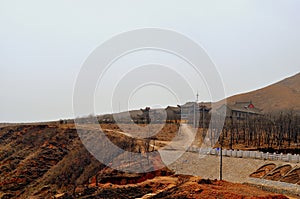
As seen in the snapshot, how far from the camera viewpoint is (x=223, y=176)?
25.4m

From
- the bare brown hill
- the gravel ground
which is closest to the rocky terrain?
the gravel ground

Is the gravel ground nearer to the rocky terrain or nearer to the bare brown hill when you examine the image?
the rocky terrain

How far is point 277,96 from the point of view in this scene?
316 ft

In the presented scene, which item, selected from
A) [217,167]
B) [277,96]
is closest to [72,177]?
[217,167]

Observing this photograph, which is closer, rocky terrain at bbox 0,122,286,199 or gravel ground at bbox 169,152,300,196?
rocky terrain at bbox 0,122,286,199

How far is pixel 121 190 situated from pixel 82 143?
15.8 metres

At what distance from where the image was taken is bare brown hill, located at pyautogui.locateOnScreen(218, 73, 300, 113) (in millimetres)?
85812

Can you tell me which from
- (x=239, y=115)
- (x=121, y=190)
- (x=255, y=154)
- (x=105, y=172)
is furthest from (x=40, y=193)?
(x=239, y=115)

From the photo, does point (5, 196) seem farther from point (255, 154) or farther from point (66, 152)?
point (255, 154)

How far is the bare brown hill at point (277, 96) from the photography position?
282ft

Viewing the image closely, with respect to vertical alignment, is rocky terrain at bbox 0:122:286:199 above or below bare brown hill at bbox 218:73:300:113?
below

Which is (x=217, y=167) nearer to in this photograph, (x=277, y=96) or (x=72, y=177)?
(x=72, y=177)

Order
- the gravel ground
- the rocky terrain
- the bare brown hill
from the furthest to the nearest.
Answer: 1. the bare brown hill
2. the gravel ground
3. the rocky terrain

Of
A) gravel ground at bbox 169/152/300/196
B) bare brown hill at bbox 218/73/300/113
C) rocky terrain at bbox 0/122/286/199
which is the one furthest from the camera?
bare brown hill at bbox 218/73/300/113
